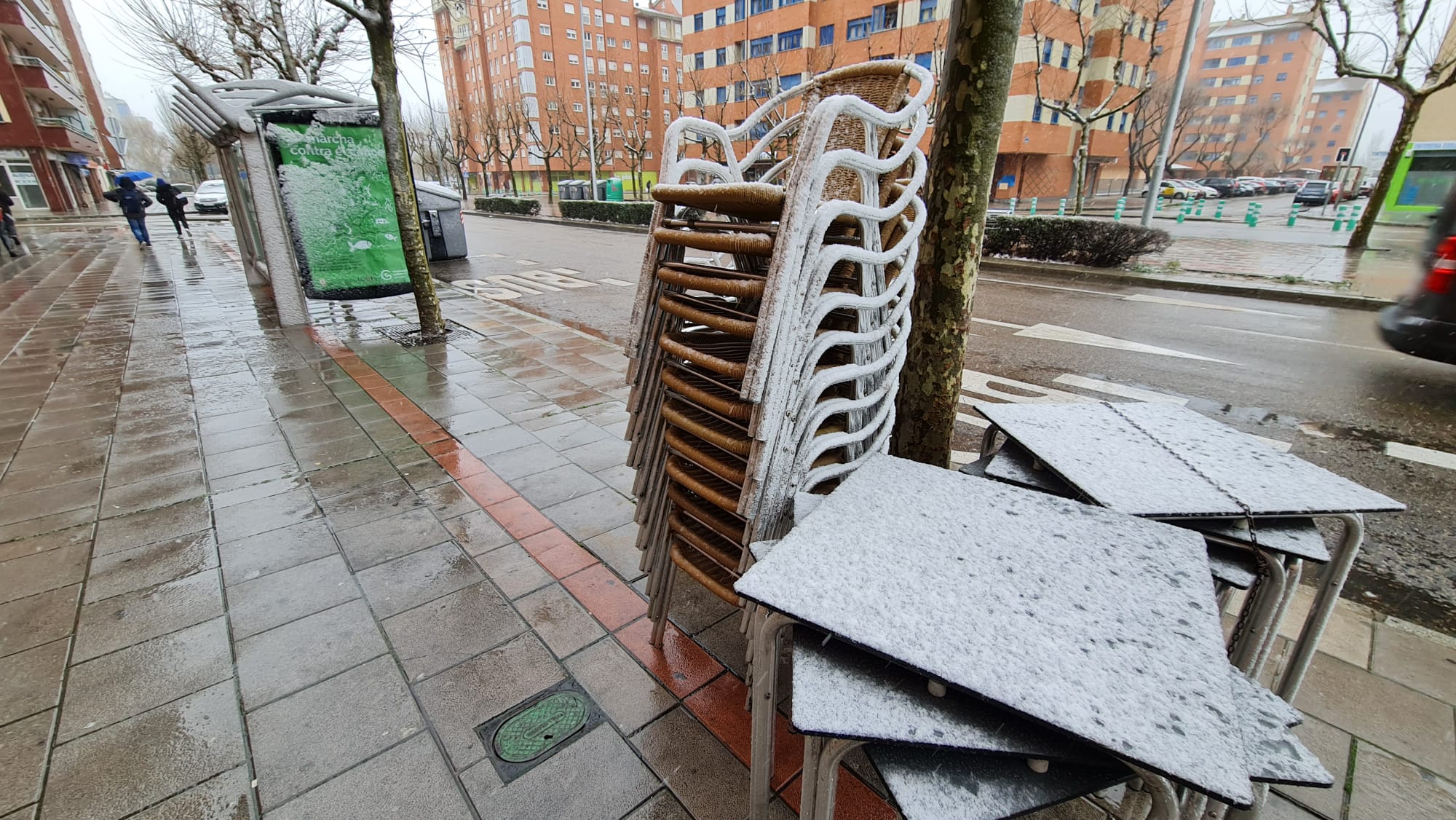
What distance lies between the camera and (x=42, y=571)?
2824mm

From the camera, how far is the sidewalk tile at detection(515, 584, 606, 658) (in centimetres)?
240

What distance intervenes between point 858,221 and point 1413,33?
15455 millimetres

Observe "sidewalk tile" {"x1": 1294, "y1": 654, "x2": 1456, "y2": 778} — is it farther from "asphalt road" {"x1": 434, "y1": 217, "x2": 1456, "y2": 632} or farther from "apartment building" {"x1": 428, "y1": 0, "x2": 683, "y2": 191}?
"apartment building" {"x1": 428, "y1": 0, "x2": 683, "y2": 191}

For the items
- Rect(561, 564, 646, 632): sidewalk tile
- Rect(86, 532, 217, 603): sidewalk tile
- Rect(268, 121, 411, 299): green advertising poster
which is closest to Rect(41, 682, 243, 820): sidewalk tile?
Rect(86, 532, 217, 603): sidewalk tile

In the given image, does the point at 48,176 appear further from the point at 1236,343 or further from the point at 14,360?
the point at 1236,343

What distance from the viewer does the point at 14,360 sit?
6289 millimetres

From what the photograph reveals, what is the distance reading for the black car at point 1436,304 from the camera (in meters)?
5.09

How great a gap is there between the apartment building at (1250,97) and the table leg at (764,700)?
77.9m

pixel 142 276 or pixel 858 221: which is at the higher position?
pixel 858 221

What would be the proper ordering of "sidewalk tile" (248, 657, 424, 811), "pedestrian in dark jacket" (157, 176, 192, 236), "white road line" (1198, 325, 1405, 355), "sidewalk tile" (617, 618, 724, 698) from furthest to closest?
"pedestrian in dark jacket" (157, 176, 192, 236)
"white road line" (1198, 325, 1405, 355)
"sidewalk tile" (617, 618, 724, 698)
"sidewalk tile" (248, 657, 424, 811)

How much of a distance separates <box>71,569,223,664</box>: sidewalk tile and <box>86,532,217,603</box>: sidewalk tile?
2.6 inches

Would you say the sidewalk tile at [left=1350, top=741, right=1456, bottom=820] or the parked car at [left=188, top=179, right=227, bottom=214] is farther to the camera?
the parked car at [left=188, top=179, right=227, bottom=214]

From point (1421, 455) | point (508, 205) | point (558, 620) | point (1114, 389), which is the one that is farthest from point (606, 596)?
point (508, 205)

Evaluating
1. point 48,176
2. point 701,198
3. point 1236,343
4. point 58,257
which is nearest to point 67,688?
point 701,198
